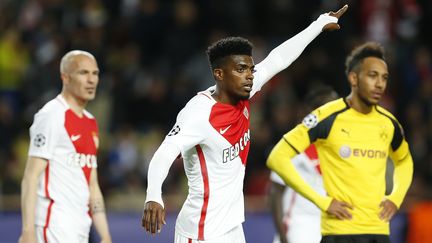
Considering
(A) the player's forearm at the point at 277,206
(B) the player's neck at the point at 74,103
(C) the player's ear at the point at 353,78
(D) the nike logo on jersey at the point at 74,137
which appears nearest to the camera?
(C) the player's ear at the point at 353,78

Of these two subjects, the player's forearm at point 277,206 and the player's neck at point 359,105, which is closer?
the player's neck at point 359,105

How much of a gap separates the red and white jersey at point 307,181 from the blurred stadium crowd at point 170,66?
146 inches

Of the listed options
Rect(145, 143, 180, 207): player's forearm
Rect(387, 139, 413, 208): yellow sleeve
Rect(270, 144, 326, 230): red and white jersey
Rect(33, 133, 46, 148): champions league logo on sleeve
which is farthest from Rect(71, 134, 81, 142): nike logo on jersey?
Rect(387, 139, 413, 208): yellow sleeve

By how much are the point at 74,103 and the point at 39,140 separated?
517mm

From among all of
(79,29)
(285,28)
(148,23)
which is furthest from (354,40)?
(79,29)

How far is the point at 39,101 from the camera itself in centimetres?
1472

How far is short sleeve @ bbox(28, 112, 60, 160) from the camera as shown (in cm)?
785

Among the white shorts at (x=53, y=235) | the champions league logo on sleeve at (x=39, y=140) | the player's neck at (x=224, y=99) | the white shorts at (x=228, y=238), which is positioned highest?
the player's neck at (x=224, y=99)

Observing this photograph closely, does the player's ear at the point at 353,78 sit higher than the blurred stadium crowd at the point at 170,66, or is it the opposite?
the blurred stadium crowd at the point at 170,66

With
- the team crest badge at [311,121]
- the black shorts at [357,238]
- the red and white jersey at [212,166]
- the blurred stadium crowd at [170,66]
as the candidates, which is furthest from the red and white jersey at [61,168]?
the blurred stadium crowd at [170,66]

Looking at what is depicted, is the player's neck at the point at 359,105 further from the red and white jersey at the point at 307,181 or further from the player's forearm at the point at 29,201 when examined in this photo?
the player's forearm at the point at 29,201

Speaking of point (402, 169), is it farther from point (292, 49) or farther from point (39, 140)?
point (39, 140)

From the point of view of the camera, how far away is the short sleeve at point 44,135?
7848 millimetres

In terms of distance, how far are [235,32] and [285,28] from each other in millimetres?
750
